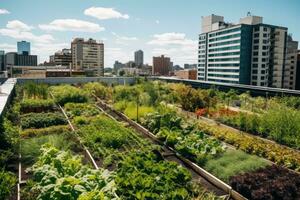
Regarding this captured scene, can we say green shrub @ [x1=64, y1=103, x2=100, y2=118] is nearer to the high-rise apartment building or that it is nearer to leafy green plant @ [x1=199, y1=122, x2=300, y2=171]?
leafy green plant @ [x1=199, y1=122, x2=300, y2=171]

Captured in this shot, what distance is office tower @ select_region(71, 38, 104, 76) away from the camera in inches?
4038

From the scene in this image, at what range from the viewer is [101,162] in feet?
27.2

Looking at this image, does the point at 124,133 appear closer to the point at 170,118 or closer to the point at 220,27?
the point at 170,118

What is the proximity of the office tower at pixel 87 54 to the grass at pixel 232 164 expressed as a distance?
95.9 metres

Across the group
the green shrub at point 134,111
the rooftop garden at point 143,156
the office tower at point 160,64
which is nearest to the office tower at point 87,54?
the office tower at point 160,64

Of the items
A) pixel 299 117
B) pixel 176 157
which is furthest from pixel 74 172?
pixel 299 117

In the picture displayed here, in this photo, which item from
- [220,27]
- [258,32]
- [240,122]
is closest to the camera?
[240,122]

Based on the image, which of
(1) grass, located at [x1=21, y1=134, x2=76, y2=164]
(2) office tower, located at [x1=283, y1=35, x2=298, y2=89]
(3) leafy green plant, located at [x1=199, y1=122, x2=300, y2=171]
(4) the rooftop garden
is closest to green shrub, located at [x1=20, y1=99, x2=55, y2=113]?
(4) the rooftop garden

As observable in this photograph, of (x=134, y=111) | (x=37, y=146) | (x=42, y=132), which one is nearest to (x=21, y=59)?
(x=134, y=111)

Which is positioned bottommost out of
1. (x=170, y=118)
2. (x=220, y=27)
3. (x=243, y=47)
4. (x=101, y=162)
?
(x=101, y=162)

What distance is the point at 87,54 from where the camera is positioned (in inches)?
4151

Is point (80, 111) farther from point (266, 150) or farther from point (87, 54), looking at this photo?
point (87, 54)

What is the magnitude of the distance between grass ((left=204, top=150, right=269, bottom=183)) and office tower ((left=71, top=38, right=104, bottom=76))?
95916 mm

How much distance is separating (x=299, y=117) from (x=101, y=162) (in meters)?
7.65
